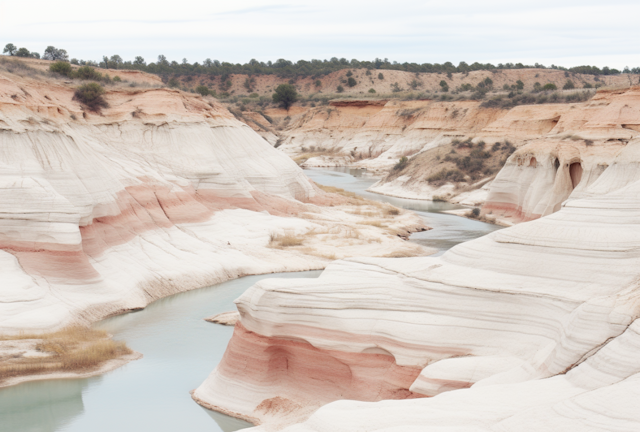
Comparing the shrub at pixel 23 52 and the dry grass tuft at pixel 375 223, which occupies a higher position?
the shrub at pixel 23 52

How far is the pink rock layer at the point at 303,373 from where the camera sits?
10427 mm

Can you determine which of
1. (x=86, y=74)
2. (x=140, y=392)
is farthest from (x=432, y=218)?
(x=140, y=392)

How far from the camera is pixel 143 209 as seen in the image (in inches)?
945

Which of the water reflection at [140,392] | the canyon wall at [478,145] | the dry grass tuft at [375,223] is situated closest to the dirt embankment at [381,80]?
the canyon wall at [478,145]

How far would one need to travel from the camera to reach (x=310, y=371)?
11.2 m

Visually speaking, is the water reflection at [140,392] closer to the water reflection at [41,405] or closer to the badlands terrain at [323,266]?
the water reflection at [41,405]

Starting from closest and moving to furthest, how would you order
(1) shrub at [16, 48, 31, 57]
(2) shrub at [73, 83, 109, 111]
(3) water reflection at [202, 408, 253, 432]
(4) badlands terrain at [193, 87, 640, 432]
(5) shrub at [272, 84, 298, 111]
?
(4) badlands terrain at [193, 87, 640, 432] → (3) water reflection at [202, 408, 253, 432] → (2) shrub at [73, 83, 109, 111] → (1) shrub at [16, 48, 31, 57] → (5) shrub at [272, 84, 298, 111]

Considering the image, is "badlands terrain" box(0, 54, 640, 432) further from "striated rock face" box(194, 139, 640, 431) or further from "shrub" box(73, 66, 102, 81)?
"shrub" box(73, 66, 102, 81)

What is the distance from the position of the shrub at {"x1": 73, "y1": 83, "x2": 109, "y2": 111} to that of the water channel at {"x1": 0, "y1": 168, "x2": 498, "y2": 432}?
41.9 feet

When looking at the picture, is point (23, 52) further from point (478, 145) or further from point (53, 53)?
point (478, 145)

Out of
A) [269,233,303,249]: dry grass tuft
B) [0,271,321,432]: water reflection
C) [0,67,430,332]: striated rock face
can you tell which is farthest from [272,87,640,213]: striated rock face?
[0,271,321,432]: water reflection

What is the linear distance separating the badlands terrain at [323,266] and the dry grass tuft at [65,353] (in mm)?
103

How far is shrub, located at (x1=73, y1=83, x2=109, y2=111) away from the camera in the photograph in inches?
1142

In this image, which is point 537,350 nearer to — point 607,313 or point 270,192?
point 607,313
